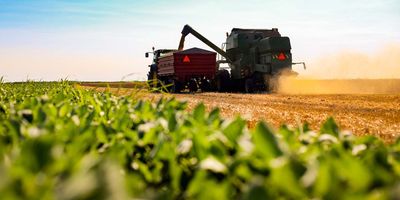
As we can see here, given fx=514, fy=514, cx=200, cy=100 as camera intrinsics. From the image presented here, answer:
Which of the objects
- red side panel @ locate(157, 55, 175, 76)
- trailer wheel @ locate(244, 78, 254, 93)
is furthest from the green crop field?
red side panel @ locate(157, 55, 175, 76)

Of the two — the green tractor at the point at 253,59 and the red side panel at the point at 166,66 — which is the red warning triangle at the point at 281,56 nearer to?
the green tractor at the point at 253,59

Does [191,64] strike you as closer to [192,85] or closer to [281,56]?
[192,85]

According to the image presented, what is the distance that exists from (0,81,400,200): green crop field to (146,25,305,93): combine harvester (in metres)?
25.9

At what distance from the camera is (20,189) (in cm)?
97

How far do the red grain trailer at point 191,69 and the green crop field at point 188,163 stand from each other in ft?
91.9

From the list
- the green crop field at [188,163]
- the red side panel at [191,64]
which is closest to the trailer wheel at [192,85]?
the red side panel at [191,64]

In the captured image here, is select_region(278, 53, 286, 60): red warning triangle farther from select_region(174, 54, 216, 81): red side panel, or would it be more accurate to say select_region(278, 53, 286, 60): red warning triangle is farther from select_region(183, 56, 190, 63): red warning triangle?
select_region(183, 56, 190, 63): red warning triangle

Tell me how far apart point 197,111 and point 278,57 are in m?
26.1

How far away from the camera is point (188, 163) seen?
1.86m

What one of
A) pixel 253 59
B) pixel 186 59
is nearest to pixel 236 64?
pixel 253 59

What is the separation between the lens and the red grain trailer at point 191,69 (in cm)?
3077

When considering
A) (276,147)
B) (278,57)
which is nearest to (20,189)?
(276,147)

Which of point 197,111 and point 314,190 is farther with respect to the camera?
point 197,111

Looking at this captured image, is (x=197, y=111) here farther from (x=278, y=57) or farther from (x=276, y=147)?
(x=278, y=57)
